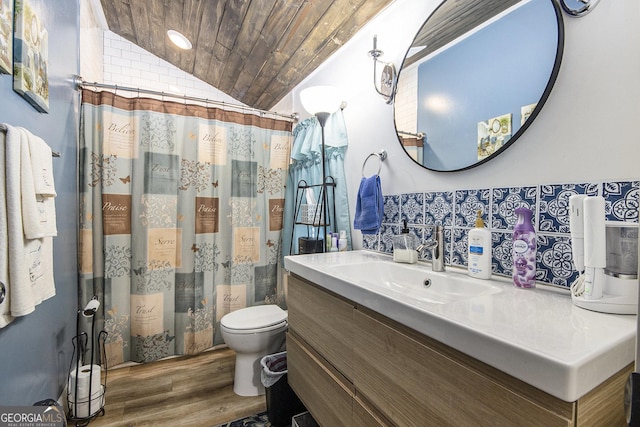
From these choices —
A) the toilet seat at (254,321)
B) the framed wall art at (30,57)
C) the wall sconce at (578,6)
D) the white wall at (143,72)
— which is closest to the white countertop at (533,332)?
the wall sconce at (578,6)

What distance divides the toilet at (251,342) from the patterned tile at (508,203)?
1316mm

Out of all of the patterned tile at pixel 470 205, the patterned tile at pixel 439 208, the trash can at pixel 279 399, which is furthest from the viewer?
the trash can at pixel 279 399

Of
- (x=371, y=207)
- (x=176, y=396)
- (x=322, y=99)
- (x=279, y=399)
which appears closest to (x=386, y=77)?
(x=322, y=99)

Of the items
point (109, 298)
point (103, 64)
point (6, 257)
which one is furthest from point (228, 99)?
point (6, 257)

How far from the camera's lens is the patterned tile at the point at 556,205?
32.8 inches

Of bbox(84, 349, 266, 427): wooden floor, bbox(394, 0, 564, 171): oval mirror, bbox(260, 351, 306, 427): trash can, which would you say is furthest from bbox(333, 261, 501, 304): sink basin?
bbox(84, 349, 266, 427): wooden floor

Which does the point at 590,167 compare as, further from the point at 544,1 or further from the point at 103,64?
the point at 103,64

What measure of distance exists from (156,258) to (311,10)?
189cm

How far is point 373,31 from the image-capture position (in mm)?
1615

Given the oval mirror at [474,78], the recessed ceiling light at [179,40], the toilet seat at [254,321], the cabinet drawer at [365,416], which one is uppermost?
the recessed ceiling light at [179,40]

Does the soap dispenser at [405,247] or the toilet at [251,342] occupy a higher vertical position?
the soap dispenser at [405,247]

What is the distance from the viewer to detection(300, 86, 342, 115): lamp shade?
1747 mm

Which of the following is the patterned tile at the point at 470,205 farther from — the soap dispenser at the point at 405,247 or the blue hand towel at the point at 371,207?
the blue hand towel at the point at 371,207

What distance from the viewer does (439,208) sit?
4.07 ft
